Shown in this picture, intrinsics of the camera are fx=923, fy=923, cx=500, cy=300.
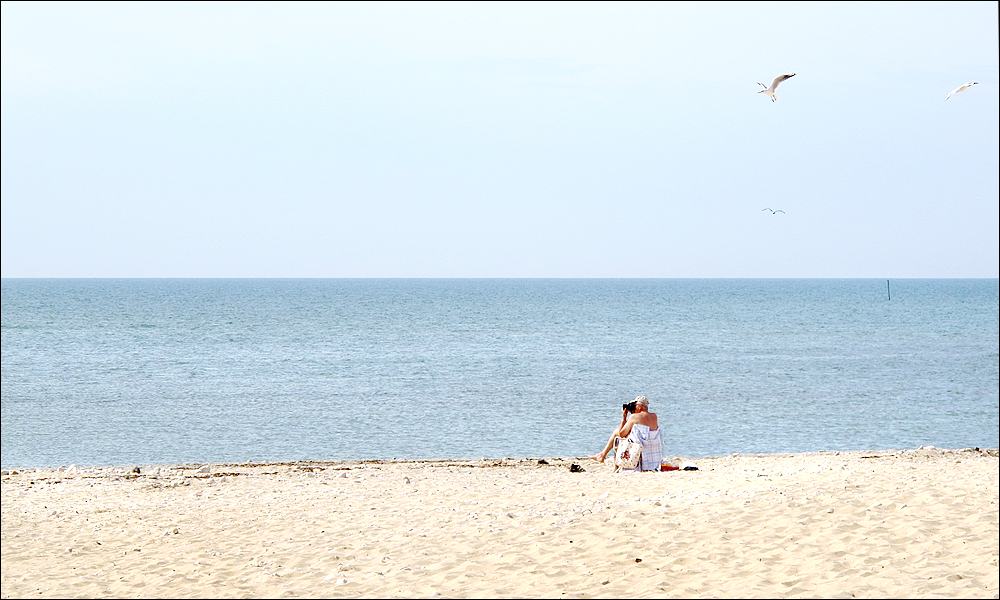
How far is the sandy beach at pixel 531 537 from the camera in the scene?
8336 millimetres

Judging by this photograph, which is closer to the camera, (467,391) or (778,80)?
(778,80)

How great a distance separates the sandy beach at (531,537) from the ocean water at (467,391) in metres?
8.13

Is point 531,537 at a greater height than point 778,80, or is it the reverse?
point 778,80

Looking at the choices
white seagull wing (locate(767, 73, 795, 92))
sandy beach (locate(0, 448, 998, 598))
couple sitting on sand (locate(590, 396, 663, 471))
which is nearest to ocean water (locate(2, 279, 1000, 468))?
couple sitting on sand (locate(590, 396, 663, 471))

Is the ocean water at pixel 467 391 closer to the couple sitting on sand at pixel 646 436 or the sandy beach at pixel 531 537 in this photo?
the couple sitting on sand at pixel 646 436

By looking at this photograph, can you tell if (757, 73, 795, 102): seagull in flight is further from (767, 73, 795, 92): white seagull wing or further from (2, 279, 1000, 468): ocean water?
(2, 279, 1000, 468): ocean water

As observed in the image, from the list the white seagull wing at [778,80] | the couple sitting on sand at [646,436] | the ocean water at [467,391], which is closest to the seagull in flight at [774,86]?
the white seagull wing at [778,80]

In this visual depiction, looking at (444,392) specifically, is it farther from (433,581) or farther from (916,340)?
(916,340)

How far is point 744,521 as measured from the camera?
9.94m

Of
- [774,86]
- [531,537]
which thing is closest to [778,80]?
[774,86]

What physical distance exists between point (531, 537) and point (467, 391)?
23506 mm

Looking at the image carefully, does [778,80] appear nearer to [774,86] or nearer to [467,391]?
[774,86]

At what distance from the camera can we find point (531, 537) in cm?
971

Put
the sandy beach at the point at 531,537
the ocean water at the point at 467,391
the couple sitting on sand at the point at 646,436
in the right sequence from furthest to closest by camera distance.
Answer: the ocean water at the point at 467,391 < the couple sitting on sand at the point at 646,436 < the sandy beach at the point at 531,537
